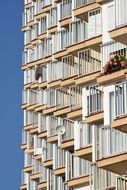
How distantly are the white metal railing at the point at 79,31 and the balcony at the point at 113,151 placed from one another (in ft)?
39.3

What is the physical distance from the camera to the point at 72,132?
77375 millimetres

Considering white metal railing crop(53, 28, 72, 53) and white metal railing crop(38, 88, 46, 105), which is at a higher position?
white metal railing crop(53, 28, 72, 53)

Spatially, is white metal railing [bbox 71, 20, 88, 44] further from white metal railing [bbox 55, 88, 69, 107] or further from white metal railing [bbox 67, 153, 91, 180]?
white metal railing [bbox 67, 153, 91, 180]

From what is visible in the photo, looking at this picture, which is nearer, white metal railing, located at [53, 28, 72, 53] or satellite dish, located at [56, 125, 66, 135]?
satellite dish, located at [56, 125, 66, 135]

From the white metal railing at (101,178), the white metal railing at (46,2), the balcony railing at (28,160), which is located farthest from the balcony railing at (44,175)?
the white metal railing at (101,178)

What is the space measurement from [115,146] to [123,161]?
1125 mm

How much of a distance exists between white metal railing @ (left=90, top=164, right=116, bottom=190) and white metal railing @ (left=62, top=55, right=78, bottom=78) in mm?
12010

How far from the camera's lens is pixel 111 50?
6912cm

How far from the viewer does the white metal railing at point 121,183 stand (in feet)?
206

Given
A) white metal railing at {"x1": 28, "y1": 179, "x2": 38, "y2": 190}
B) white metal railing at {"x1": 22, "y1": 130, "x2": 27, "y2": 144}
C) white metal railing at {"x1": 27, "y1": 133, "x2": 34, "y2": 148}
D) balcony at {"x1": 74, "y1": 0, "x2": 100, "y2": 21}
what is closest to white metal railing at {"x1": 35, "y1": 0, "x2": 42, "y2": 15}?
white metal railing at {"x1": 22, "y1": 130, "x2": 27, "y2": 144}

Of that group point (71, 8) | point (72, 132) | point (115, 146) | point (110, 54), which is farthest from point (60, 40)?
point (115, 146)

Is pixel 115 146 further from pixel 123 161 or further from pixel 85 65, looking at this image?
pixel 85 65

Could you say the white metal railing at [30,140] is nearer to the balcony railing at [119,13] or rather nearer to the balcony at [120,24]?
the balcony railing at [119,13]

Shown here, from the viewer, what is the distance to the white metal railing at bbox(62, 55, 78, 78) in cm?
7900
